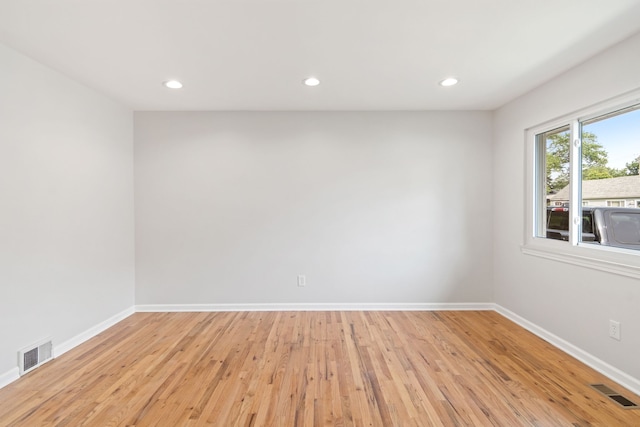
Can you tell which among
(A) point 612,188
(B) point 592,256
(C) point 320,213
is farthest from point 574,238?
(C) point 320,213

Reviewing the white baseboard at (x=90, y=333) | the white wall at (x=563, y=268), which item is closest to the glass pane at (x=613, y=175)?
the white wall at (x=563, y=268)

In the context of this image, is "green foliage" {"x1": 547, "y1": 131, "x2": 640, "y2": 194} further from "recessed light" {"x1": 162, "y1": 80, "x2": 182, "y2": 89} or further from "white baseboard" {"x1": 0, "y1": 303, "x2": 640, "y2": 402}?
"recessed light" {"x1": 162, "y1": 80, "x2": 182, "y2": 89}

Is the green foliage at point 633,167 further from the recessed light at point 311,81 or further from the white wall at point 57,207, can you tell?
the white wall at point 57,207

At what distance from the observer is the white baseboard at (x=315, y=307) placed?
3621 millimetres

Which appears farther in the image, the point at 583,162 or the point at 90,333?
the point at 90,333

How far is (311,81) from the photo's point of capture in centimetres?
273

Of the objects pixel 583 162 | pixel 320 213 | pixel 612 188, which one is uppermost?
pixel 583 162

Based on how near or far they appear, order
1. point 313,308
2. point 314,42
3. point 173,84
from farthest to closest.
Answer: point 313,308
point 173,84
point 314,42

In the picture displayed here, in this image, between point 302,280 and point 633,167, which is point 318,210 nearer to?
point 302,280

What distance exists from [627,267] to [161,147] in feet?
15.0

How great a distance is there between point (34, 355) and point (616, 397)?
13.9 ft

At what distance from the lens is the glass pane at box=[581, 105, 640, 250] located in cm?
212

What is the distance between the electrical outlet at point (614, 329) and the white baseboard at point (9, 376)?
14.6ft

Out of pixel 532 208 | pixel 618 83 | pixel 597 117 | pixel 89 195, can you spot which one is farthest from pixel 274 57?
pixel 532 208
